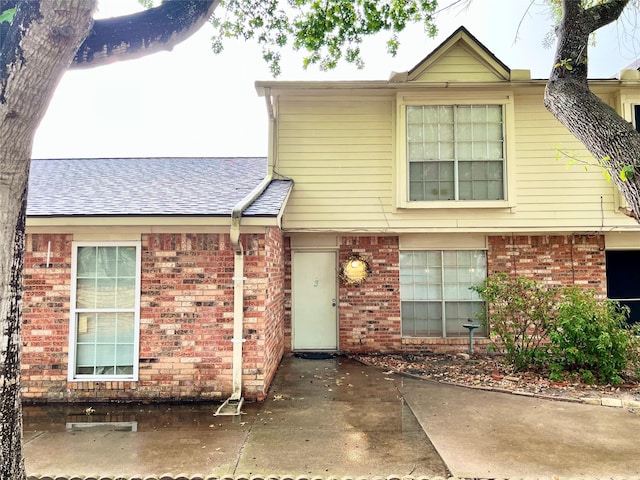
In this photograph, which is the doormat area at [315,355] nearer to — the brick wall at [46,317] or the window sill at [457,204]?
the window sill at [457,204]

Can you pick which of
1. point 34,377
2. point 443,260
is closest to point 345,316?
point 443,260

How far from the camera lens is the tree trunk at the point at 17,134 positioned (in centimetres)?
261

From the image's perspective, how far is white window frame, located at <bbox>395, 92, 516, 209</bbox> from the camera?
288 inches

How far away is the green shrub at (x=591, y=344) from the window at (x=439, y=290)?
201 centimetres

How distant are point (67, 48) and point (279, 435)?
393cm

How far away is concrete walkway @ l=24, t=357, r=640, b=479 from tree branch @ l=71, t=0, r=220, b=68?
142 inches

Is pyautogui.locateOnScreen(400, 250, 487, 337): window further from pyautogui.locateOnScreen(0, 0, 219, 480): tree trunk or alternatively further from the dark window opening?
pyautogui.locateOnScreen(0, 0, 219, 480): tree trunk

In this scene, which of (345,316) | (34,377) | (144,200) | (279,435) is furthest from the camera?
(345,316)

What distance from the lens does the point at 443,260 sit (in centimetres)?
806

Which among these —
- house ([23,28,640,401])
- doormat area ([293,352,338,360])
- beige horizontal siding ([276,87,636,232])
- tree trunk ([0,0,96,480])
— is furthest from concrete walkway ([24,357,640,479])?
beige horizontal siding ([276,87,636,232])

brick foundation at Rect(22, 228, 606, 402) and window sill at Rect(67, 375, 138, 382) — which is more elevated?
brick foundation at Rect(22, 228, 606, 402)

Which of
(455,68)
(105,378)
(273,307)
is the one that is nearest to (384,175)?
(455,68)

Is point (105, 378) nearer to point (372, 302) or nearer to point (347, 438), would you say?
point (347, 438)

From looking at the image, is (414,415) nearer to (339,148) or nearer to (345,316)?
(345,316)
